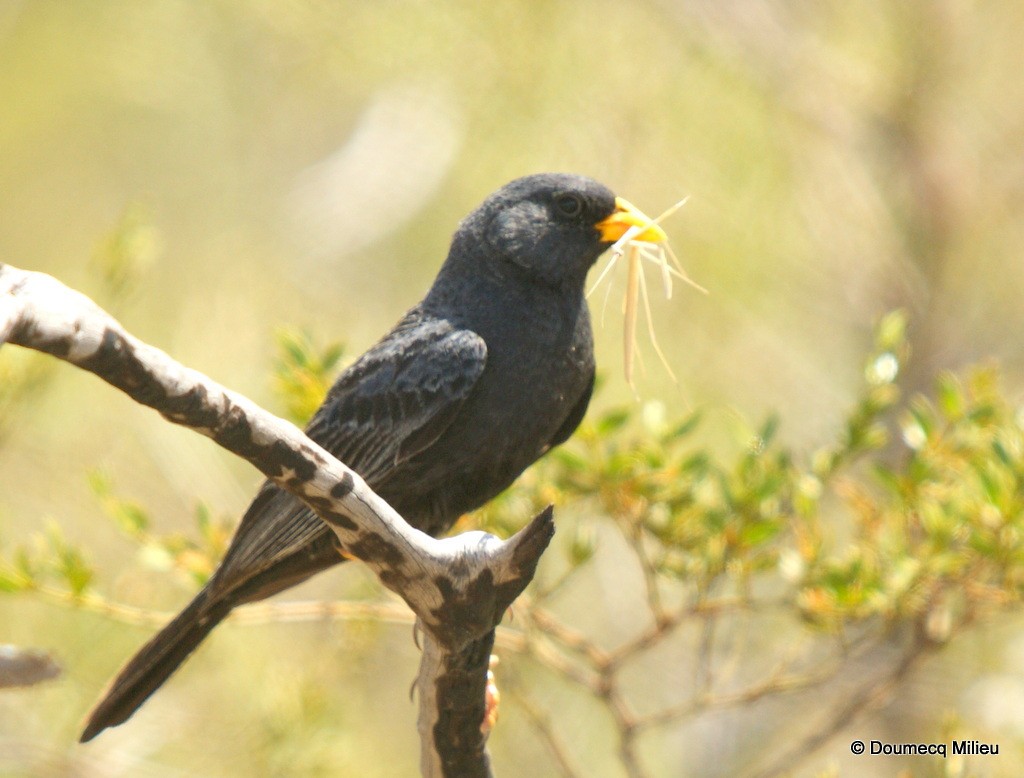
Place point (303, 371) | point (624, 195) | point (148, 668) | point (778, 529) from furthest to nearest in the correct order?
point (624, 195)
point (303, 371)
point (778, 529)
point (148, 668)

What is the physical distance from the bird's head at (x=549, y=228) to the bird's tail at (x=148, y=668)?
122cm

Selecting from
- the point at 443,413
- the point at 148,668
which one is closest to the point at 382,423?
the point at 443,413

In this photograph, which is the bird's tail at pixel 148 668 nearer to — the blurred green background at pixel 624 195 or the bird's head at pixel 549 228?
the bird's head at pixel 549 228

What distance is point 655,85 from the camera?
21.2ft

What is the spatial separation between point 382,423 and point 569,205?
2.84 ft

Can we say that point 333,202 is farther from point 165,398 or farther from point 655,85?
point 165,398

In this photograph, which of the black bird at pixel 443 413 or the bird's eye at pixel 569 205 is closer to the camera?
the black bird at pixel 443 413

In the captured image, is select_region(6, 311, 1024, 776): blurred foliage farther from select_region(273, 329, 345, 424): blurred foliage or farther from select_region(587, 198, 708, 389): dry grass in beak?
select_region(587, 198, 708, 389): dry grass in beak

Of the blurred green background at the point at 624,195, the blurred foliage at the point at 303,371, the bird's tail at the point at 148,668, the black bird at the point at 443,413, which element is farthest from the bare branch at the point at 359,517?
the blurred green background at the point at 624,195

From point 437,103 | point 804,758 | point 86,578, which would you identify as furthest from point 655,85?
point 86,578

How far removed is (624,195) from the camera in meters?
6.09

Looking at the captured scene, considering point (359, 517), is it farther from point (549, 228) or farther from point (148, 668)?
point (549, 228)

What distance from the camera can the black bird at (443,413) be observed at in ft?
10.6

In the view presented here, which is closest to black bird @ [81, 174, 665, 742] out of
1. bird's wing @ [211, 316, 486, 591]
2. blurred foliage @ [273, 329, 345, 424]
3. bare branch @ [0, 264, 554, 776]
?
bird's wing @ [211, 316, 486, 591]
